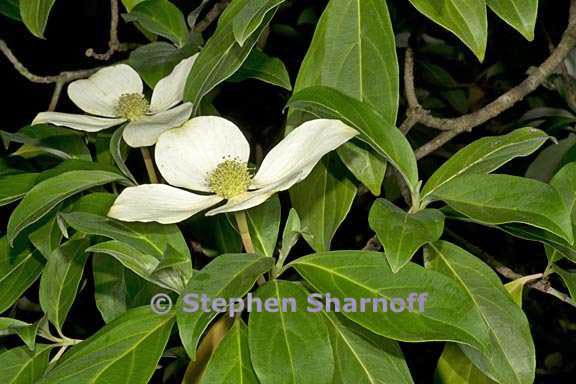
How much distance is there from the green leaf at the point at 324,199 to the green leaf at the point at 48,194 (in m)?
0.18

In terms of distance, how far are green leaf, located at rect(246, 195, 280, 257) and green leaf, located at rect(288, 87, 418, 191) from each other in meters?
0.12

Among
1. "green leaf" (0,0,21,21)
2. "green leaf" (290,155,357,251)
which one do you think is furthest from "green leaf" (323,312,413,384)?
"green leaf" (0,0,21,21)

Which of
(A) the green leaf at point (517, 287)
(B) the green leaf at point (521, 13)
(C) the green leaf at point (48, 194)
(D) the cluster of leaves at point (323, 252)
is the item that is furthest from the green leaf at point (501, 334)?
(C) the green leaf at point (48, 194)

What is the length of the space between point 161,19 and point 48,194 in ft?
1.09

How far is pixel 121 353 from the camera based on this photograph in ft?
2.48

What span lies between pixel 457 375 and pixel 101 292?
13.9 inches

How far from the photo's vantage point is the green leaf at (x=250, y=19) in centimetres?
75

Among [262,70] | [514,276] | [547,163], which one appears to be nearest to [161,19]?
[262,70]

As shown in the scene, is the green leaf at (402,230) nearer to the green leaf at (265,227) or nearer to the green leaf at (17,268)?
the green leaf at (265,227)

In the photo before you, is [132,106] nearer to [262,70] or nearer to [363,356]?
[262,70]

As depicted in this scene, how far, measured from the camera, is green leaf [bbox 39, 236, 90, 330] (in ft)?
2.93

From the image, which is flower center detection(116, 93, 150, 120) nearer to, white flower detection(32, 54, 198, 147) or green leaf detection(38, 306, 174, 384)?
white flower detection(32, 54, 198, 147)

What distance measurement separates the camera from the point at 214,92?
3.74ft

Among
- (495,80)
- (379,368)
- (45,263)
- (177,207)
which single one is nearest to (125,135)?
(177,207)
